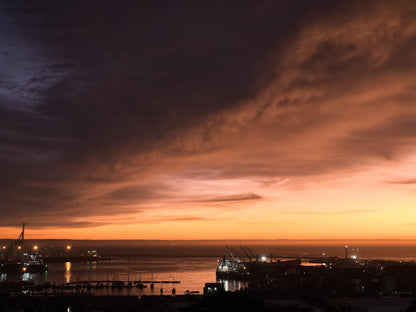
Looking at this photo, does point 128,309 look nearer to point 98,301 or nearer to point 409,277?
point 98,301

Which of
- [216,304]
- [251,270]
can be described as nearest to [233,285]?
[251,270]

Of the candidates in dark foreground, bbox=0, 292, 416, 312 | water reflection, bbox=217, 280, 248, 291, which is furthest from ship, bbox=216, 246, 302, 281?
dark foreground, bbox=0, 292, 416, 312

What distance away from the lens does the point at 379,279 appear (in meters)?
85.7

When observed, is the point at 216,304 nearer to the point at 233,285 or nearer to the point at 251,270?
the point at 233,285

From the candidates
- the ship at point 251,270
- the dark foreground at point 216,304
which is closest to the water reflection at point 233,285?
the ship at point 251,270

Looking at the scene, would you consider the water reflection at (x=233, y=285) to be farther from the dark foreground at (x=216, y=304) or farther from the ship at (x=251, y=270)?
the dark foreground at (x=216, y=304)

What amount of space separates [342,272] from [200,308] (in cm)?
7488

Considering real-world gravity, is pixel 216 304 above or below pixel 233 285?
above

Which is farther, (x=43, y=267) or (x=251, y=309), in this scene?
(x=43, y=267)

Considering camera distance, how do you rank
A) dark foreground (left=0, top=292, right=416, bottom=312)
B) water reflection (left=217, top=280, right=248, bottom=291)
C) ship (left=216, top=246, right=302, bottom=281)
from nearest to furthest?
dark foreground (left=0, top=292, right=416, bottom=312), water reflection (left=217, top=280, right=248, bottom=291), ship (left=216, top=246, right=302, bottom=281)

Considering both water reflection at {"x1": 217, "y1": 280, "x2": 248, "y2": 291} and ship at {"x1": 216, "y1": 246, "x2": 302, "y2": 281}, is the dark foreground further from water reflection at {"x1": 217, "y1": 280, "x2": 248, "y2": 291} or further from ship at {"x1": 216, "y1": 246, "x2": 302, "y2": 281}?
ship at {"x1": 216, "y1": 246, "x2": 302, "y2": 281}

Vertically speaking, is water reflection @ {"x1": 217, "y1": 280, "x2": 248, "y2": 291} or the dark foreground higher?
the dark foreground

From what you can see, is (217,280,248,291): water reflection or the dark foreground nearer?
the dark foreground

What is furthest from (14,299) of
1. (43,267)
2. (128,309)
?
(43,267)
